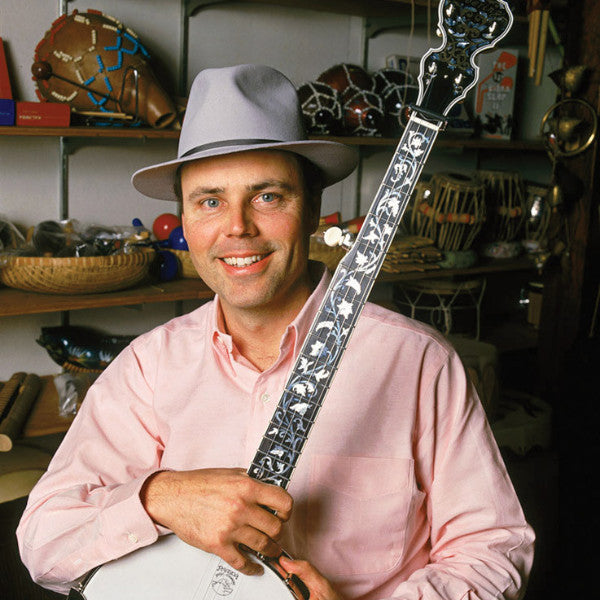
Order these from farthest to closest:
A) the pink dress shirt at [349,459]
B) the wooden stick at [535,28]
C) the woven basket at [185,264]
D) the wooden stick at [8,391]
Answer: the woven basket at [185,264] → the wooden stick at [535,28] → the wooden stick at [8,391] → the pink dress shirt at [349,459]

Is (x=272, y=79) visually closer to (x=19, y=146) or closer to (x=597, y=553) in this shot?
(x=19, y=146)

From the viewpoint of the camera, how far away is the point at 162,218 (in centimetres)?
306

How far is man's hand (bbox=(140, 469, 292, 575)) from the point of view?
1.00 m

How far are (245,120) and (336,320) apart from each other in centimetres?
45

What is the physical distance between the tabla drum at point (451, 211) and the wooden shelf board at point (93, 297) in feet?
4.42

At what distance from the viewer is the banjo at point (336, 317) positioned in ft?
3.39

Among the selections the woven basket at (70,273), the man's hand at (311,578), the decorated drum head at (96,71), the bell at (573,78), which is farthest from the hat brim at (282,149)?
the bell at (573,78)

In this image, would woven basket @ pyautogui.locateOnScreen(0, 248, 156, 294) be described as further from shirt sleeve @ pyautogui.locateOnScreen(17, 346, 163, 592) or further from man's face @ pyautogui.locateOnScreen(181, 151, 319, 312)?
man's face @ pyautogui.locateOnScreen(181, 151, 319, 312)

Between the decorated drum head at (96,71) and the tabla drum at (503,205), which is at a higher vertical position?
the decorated drum head at (96,71)

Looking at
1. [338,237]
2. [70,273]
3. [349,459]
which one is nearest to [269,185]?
[338,237]

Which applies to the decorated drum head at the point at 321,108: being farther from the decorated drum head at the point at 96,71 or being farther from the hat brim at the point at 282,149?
the hat brim at the point at 282,149

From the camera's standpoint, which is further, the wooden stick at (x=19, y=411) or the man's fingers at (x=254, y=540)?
the wooden stick at (x=19, y=411)

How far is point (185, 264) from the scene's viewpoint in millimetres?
2916

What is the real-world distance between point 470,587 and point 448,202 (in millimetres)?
2712
